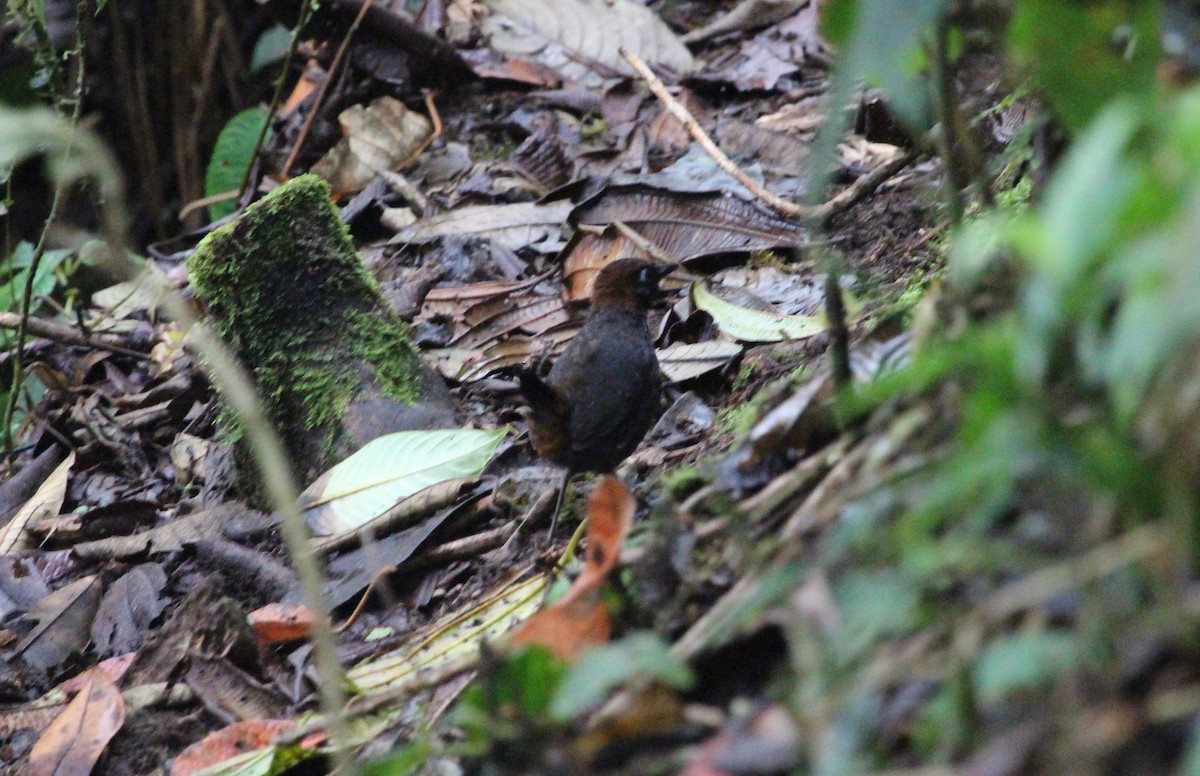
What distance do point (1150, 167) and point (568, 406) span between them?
274cm

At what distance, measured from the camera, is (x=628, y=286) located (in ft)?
13.8

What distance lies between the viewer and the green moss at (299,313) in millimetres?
3855

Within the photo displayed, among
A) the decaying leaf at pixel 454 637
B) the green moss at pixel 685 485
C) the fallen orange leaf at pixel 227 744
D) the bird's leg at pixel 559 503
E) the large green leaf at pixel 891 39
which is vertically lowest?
the bird's leg at pixel 559 503

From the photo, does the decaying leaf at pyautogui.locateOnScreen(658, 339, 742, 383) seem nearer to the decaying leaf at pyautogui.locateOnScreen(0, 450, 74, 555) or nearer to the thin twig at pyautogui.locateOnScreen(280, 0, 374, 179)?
the decaying leaf at pyautogui.locateOnScreen(0, 450, 74, 555)

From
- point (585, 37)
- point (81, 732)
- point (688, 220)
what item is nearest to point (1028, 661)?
point (81, 732)

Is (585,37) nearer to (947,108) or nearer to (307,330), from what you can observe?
(307,330)

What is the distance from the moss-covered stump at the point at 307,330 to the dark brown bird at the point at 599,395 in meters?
0.39

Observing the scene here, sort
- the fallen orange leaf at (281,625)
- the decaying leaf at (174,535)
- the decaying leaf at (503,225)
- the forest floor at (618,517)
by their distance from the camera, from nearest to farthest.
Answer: the forest floor at (618,517) < the fallen orange leaf at (281,625) < the decaying leaf at (174,535) < the decaying leaf at (503,225)

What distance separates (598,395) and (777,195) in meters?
1.43

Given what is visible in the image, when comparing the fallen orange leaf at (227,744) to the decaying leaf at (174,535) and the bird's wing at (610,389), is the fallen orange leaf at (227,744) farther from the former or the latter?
the bird's wing at (610,389)

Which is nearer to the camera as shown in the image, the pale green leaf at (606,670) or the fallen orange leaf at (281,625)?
the pale green leaf at (606,670)

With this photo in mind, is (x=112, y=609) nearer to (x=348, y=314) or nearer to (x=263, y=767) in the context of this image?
(x=348, y=314)

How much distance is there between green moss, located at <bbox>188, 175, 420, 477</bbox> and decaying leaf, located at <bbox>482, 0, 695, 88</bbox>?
2288 mm

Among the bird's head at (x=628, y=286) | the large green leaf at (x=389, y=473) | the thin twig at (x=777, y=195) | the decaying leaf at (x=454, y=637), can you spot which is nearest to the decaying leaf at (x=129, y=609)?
the large green leaf at (x=389, y=473)
